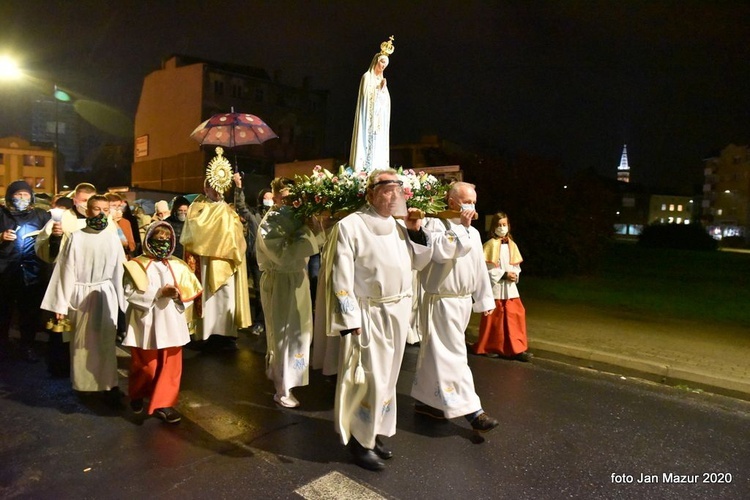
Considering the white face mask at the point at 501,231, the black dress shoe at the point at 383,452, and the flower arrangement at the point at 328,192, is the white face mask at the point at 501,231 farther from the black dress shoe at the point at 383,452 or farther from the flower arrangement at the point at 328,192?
the black dress shoe at the point at 383,452

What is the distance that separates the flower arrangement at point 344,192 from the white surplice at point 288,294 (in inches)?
12.4

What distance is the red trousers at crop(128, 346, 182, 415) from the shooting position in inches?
189

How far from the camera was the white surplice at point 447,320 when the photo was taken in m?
4.66

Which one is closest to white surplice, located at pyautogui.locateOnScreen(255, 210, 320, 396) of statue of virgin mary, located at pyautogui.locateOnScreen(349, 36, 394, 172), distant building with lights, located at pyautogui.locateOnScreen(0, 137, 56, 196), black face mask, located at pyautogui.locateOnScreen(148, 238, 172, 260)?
black face mask, located at pyautogui.locateOnScreen(148, 238, 172, 260)

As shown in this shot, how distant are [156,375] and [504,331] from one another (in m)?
4.51

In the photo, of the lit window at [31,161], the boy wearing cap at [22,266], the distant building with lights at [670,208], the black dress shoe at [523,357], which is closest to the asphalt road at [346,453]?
the boy wearing cap at [22,266]

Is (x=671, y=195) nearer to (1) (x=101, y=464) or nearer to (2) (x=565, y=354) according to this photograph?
(2) (x=565, y=354)

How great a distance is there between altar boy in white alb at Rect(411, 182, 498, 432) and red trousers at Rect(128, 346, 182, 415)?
2.23 m

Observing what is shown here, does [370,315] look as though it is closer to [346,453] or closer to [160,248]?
[346,453]

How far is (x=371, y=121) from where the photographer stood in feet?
19.3

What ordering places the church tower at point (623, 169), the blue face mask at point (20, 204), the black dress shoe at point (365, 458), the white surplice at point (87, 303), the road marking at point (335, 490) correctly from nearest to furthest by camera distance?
the road marking at point (335, 490)
the black dress shoe at point (365, 458)
the white surplice at point (87, 303)
the blue face mask at point (20, 204)
the church tower at point (623, 169)

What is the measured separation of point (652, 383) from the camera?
6.53m

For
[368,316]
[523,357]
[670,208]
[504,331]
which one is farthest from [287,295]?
[670,208]

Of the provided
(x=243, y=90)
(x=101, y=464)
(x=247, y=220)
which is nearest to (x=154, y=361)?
(x=101, y=464)
